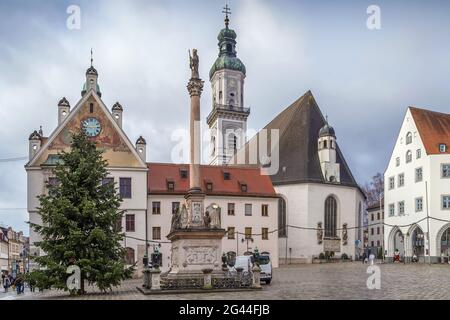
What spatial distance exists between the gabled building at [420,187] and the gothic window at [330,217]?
17.4 feet

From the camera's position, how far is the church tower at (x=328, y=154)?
57.8m

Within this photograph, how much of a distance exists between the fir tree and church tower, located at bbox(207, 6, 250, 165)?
6005cm

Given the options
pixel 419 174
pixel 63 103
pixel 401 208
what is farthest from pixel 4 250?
pixel 419 174

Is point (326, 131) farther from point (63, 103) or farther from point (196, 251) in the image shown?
point (196, 251)

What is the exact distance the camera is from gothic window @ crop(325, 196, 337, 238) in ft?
187

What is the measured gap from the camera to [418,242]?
5253 cm

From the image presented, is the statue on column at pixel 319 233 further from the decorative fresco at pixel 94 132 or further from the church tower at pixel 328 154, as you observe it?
the decorative fresco at pixel 94 132

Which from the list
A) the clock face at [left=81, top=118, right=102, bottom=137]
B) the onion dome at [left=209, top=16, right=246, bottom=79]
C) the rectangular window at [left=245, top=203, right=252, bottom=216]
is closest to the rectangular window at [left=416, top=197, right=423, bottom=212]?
the rectangular window at [left=245, top=203, right=252, bottom=216]

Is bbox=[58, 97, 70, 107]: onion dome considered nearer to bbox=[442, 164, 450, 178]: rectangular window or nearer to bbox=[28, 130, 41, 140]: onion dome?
bbox=[28, 130, 41, 140]: onion dome

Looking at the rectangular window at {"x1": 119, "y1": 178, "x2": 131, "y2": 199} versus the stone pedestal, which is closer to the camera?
the stone pedestal

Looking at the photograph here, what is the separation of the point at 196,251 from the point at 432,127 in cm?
3384

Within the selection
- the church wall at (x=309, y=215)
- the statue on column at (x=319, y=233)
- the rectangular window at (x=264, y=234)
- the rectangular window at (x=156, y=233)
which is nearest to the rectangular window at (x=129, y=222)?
the rectangular window at (x=156, y=233)

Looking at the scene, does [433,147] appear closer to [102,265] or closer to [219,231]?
[219,231]

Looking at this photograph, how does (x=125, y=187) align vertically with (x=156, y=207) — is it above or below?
above
